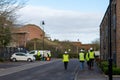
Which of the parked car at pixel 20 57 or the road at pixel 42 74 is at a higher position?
the parked car at pixel 20 57

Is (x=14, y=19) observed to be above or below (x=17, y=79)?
above

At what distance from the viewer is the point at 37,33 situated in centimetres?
13362

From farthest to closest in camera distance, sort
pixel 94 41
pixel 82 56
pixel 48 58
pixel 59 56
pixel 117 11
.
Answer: pixel 94 41, pixel 59 56, pixel 48 58, pixel 82 56, pixel 117 11

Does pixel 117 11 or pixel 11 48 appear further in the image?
pixel 11 48

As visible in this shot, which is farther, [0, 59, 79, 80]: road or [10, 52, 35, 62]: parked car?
[10, 52, 35, 62]: parked car

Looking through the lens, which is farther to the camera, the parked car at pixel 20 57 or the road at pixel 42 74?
the parked car at pixel 20 57

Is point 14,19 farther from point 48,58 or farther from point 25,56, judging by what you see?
point 48,58

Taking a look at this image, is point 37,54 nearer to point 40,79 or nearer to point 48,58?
point 48,58

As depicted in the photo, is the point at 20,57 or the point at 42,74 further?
the point at 20,57

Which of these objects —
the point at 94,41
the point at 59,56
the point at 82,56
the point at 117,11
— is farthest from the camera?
the point at 94,41

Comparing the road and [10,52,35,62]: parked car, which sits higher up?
[10,52,35,62]: parked car

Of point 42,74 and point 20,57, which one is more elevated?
point 20,57

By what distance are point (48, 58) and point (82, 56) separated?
1475 inches

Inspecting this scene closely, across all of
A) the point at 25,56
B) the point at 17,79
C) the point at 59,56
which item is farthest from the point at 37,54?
the point at 17,79
